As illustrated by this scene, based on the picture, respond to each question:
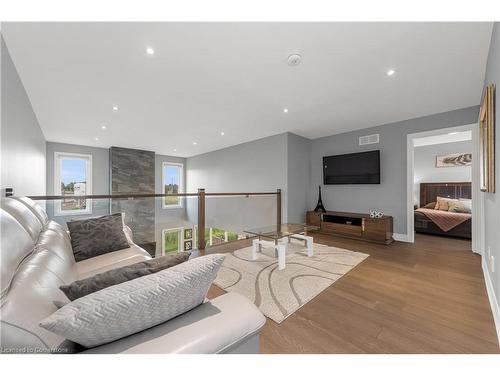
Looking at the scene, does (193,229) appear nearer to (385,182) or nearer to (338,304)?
(338,304)

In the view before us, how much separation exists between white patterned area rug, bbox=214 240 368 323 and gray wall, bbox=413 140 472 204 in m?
4.38

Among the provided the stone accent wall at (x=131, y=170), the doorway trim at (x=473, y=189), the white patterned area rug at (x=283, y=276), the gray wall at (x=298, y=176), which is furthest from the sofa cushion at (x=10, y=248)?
the stone accent wall at (x=131, y=170)

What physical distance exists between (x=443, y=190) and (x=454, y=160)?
0.83m

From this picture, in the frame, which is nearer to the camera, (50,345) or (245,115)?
(50,345)

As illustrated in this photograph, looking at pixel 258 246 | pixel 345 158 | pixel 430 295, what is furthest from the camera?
pixel 345 158

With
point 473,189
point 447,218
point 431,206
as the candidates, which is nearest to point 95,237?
point 473,189

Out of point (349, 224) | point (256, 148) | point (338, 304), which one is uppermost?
point (256, 148)

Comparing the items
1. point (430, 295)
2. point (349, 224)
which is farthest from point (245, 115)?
point (430, 295)

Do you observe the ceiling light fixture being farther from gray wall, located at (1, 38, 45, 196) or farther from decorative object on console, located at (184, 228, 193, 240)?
decorative object on console, located at (184, 228, 193, 240)

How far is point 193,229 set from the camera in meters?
3.57

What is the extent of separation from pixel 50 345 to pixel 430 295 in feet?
9.08

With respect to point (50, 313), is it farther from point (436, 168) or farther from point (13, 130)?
point (436, 168)

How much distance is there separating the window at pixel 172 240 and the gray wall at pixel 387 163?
3564 millimetres

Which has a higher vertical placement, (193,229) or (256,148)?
(256,148)
